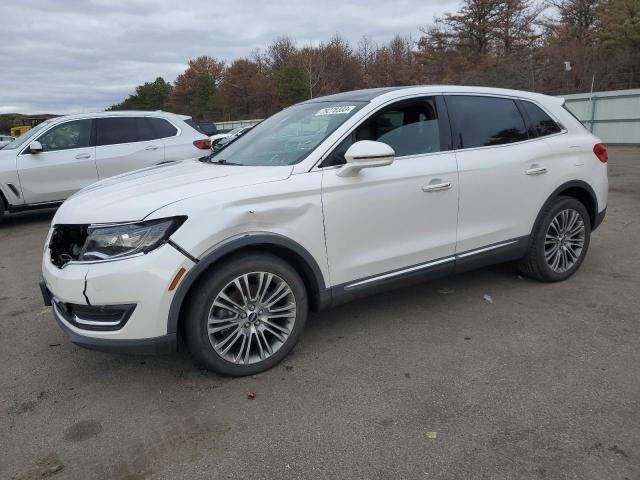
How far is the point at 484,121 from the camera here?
407 cm

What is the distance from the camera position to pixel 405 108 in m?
3.72

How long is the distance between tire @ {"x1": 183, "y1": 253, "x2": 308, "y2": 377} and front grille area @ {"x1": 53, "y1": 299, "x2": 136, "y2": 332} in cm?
34

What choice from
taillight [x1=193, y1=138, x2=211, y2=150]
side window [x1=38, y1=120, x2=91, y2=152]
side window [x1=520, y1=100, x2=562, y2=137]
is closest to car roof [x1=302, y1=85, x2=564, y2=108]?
side window [x1=520, y1=100, x2=562, y2=137]

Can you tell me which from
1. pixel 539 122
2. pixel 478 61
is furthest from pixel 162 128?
pixel 478 61

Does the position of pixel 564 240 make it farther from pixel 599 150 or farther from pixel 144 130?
pixel 144 130

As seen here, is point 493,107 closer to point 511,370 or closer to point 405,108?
point 405,108

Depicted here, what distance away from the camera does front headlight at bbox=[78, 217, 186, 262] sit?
9.00 feet

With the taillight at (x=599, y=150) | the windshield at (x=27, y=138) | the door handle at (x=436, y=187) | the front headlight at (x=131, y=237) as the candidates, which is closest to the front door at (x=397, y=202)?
the door handle at (x=436, y=187)

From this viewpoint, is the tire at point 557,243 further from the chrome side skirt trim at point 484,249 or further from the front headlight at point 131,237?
the front headlight at point 131,237

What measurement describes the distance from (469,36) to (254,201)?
143 ft

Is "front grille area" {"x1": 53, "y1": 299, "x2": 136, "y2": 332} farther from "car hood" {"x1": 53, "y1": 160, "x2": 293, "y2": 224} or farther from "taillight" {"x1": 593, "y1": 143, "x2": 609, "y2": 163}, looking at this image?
"taillight" {"x1": 593, "y1": 143, "x2": 609, "y2": 163}

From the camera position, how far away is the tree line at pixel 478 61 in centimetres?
2809

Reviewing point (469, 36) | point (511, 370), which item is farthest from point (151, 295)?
point (469, 36)

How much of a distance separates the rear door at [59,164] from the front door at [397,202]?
6.27m
